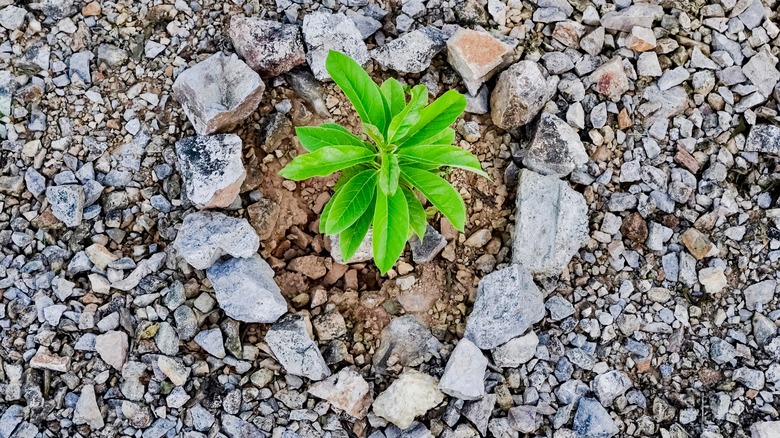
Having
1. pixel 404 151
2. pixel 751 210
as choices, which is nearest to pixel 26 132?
pixel 404 151

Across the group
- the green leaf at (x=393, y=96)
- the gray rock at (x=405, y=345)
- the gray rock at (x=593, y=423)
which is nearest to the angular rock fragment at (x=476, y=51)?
the green leaf at (x=393, y=96)

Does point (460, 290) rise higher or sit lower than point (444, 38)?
lower

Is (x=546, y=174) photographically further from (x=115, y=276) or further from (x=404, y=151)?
(x=115, y=276)

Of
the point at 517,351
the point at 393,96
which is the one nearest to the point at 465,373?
the point at 517,351

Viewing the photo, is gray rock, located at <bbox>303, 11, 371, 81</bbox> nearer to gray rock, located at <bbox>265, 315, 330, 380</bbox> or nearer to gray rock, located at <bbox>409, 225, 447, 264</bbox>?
gray rock, located at <bbox>409, 225, 447, 264</bbox>

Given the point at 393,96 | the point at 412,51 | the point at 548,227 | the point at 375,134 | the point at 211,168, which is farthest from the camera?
the point at 412,51

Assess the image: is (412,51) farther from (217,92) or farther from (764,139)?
(764,139)

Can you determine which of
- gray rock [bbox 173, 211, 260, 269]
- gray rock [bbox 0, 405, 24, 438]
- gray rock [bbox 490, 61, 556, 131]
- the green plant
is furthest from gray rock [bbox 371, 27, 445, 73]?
gray rock [bbox 0, 405, 24, 438]
